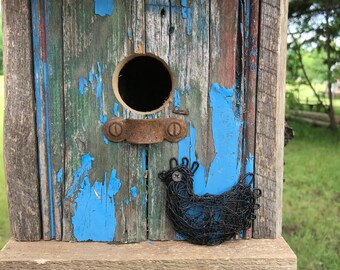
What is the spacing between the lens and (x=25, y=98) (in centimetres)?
183

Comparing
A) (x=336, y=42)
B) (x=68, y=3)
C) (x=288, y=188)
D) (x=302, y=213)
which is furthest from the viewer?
(x=336, y=42)

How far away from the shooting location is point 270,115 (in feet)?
6.12

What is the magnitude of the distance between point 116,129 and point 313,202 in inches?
161

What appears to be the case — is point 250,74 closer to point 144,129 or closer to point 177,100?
point 177,100

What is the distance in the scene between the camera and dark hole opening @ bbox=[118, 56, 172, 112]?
2.78 m

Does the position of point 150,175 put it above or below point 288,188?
above

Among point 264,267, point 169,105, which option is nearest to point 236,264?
point 264,267

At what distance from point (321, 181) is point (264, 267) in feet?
15.1

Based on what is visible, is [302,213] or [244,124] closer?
[244,124]

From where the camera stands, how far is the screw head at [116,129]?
6.05 feet

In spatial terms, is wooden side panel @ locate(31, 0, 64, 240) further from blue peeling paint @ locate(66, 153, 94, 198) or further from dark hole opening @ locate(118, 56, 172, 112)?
dark hole opening @ locate(118, 56, 172, 112)

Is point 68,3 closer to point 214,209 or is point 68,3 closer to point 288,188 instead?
point 214,209

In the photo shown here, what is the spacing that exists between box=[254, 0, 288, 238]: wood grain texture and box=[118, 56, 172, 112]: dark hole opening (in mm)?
950

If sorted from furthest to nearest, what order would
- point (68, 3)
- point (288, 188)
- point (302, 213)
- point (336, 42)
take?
1. point (336, 42)
2. point (288, 188)
3. point (302, 213)
4. point (68, 3)
